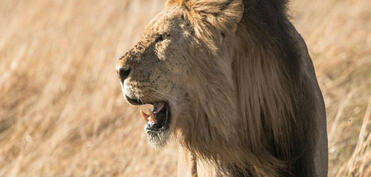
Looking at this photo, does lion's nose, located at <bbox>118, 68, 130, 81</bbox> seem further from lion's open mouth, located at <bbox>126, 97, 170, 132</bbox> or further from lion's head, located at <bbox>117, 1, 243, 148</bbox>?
lion's open mouth, located at <bbox>126, 97, 170, 132</bbox>

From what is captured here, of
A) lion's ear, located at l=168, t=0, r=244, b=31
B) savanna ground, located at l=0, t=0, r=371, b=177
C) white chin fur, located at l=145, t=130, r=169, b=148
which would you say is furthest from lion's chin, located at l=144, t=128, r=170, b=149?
savanna ground, located at l=0, t=0, r=371, b=177

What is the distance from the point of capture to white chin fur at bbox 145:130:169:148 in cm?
390

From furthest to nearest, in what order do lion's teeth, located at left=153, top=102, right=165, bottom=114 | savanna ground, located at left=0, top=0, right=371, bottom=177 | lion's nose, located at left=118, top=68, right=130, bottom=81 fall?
savanna ground, located at left=0, top=0, right=371, bottom=177, lion's teeth, located at left=153, top=102, right=165, bottom=114, lion's nose, located at left=118, top=68, right=130, bottom=81

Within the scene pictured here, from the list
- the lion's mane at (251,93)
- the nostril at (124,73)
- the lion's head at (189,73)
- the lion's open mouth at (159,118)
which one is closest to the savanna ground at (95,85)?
the lion's mane at (251,93)

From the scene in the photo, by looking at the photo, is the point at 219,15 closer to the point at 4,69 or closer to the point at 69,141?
the point at 69,141

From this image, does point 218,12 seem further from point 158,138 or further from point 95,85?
point 95,85

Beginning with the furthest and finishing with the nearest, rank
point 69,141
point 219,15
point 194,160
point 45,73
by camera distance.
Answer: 1. point 45,73
2. point 69,141
3. point 194,160
4. point 219,15

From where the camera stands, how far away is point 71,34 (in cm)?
905

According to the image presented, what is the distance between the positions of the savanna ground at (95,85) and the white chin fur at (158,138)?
5.51 ft

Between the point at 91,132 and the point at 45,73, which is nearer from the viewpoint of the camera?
the point at 91,132

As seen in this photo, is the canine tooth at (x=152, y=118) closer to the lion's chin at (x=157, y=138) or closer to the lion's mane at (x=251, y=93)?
the lion's chin at (x=157, y=138)

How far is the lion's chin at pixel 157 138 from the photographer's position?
3904mm

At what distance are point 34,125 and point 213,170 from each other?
12.4ft

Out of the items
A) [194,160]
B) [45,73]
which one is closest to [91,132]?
[45,73]
